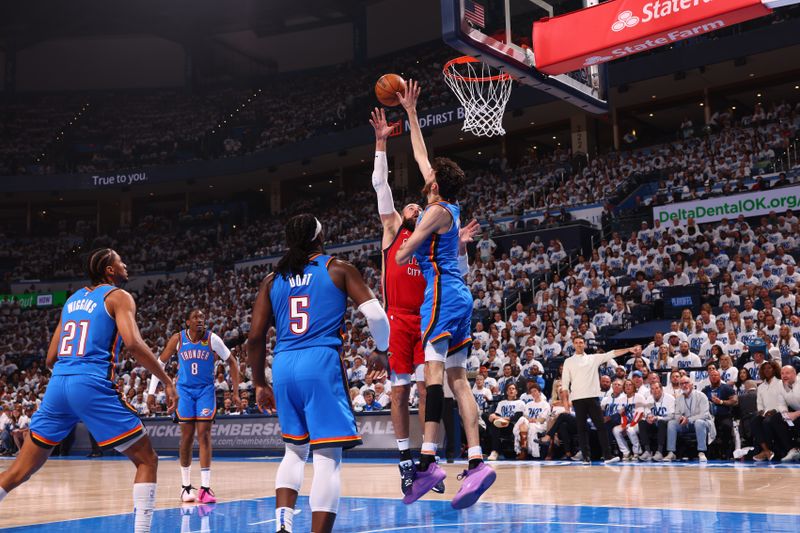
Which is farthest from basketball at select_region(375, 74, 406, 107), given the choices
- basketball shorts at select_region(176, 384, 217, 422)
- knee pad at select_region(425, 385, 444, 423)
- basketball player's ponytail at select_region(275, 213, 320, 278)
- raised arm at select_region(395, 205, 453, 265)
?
basketball shorts at select_region(176, 384, 217, 422)

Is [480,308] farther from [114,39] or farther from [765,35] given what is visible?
[114,39]

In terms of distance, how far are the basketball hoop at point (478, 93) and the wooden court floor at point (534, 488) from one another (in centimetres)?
534

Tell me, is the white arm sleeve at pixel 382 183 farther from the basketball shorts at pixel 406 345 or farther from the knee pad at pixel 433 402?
the knee pad at pixel 433 402

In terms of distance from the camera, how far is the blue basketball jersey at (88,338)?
5.41 meters

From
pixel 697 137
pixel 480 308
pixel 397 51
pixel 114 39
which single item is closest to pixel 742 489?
pixel 480 308

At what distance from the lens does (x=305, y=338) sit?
14.9ft

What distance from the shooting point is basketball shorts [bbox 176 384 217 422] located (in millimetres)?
9469

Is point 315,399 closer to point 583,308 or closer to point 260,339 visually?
point 260,339

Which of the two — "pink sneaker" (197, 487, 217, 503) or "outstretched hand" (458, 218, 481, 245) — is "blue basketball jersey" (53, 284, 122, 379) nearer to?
"outstretched hand" (458, 218, 481, 245)

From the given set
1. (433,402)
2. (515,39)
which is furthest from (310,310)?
(515,39)

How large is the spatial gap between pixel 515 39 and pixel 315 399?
23.7ft

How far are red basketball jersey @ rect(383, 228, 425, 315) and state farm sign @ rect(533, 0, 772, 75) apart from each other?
4741mm

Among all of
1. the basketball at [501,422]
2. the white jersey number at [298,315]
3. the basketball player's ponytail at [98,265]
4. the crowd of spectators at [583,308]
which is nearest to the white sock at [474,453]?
the white jersey number at [298,315]

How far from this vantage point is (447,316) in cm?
585
